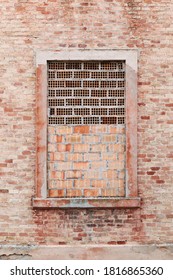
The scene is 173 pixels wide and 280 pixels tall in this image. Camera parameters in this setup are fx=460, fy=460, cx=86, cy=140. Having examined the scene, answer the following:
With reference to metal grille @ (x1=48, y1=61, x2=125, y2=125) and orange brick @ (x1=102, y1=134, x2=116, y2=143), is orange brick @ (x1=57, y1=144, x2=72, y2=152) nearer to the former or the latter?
metal grille @ (x1=48, y1=61, x2=125, y2=125)

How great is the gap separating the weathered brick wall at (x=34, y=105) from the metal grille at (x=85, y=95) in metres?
0.30

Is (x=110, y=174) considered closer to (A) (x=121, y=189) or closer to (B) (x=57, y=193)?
(A) (x=121, y=189)

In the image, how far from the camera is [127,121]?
766 centimetres

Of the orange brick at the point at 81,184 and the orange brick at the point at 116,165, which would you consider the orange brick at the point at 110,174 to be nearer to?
the orange brick at the point at 116,165

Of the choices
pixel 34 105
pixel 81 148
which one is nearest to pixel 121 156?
pixel 81 148

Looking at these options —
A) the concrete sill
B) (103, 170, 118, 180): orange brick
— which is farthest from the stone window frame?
(103, 170, 118, 180): orange brick

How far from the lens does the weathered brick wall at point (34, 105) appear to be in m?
7.64

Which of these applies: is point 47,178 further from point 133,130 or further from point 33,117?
point 133,130

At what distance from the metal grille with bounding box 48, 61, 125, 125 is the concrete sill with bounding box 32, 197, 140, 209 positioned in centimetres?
129

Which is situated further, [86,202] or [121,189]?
[121,189]

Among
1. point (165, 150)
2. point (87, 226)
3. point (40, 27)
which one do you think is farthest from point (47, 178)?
point (40, 27)

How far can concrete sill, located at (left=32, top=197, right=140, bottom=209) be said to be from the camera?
7578 millimetres

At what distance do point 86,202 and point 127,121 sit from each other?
1.51 metres

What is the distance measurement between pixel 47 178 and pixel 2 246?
1.34 metres
